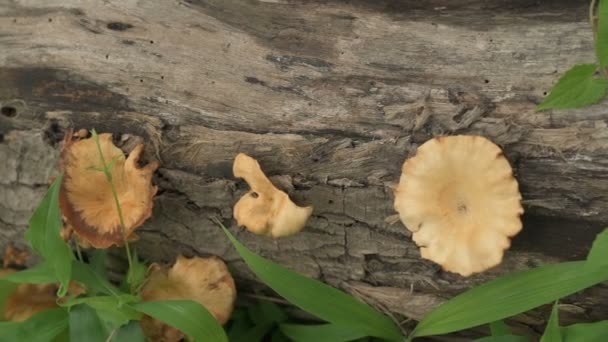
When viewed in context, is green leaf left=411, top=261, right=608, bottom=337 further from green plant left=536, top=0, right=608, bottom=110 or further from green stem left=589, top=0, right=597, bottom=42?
green stem left=589, top=0, right=597, bottom=42

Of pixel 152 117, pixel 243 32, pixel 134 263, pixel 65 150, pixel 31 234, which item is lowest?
pixel 134 263

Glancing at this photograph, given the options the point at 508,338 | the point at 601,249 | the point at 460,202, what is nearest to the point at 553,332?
the point at 508,338

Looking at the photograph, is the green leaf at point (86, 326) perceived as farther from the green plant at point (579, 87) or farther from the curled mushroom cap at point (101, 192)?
the green plant at point (579, 87)

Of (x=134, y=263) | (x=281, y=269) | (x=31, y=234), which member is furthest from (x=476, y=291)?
(x=31, y=234)

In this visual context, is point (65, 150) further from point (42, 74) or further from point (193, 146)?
point (193, 146)

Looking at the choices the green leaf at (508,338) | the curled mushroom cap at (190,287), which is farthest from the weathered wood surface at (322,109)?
the green leaf at (508,338)

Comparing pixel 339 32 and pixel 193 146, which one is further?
pixel 193 146

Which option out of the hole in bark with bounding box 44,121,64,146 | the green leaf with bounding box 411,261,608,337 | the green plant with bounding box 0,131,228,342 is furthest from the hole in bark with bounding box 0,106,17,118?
the green leaf with bounding box 411,261,608,337

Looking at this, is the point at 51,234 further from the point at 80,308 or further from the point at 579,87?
the point at 579,87
